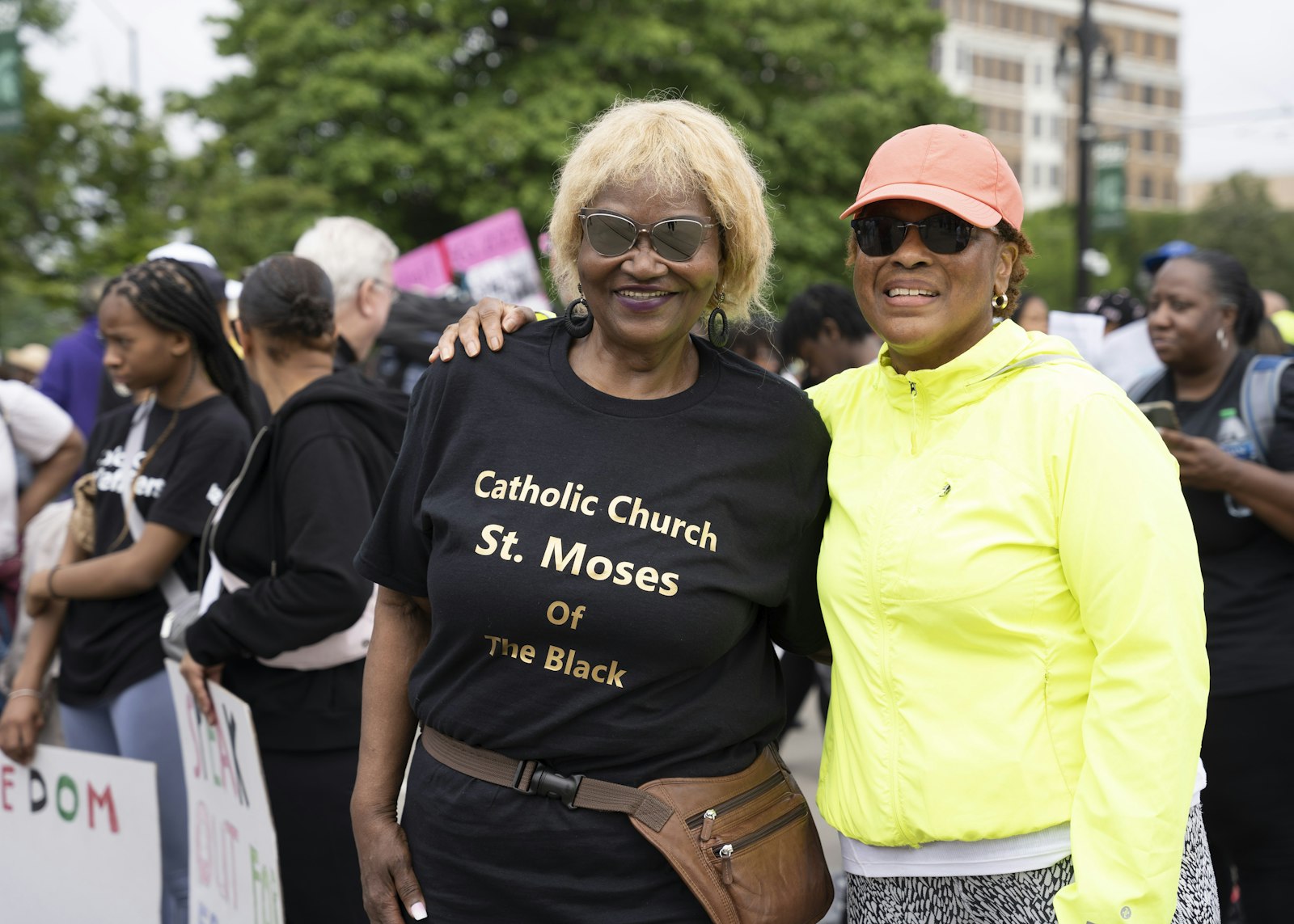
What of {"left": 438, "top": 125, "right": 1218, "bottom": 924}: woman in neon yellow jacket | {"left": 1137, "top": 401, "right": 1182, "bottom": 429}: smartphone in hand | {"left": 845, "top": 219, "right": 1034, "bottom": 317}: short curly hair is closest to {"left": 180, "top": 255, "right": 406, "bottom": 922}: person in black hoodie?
{"left": 438, "top": 125, "right": 1218, "bottom": 924}: woman in neon yellow jacket

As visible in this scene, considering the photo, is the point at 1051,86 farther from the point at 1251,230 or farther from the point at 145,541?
the point at 145,541

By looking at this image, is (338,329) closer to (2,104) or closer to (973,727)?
(973,727)

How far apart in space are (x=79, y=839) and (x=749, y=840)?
2367 mm

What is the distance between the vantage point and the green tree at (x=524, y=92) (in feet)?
74.4

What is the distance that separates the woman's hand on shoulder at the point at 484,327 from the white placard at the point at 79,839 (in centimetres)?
175

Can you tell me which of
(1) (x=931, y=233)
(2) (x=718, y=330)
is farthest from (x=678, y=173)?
(1) (x=931, y=233)

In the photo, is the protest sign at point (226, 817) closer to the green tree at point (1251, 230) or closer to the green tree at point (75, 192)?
the green tree at point (75, 192)

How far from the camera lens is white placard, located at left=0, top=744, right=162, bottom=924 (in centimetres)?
351

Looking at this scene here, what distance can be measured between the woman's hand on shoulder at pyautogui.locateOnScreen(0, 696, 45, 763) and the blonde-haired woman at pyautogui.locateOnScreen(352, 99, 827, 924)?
189 centimetres

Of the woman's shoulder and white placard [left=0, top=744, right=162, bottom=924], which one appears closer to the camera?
the woman's shoulder

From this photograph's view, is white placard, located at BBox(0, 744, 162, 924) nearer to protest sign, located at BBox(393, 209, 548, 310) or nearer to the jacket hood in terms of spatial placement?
the jacket hood

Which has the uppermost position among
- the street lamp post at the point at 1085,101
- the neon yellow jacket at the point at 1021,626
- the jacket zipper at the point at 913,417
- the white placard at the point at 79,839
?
the street lamp post at the point at 1085,101

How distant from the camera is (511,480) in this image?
2.11m

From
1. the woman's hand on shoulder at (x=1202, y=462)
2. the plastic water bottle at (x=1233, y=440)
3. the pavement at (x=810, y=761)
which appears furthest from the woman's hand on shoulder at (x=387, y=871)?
the pavement at (x=810, y=761)
